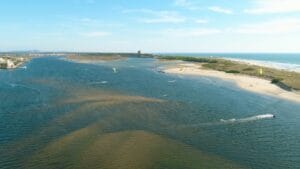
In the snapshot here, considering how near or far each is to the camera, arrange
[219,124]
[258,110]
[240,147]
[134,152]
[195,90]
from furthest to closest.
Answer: [195,90], [258,110], [219,124], [240,147], [134,152]

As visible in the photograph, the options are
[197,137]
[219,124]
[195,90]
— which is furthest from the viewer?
[195,90]

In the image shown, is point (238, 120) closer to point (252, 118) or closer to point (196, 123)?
point (252, 118)

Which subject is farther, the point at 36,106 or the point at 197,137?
the point at 36,106

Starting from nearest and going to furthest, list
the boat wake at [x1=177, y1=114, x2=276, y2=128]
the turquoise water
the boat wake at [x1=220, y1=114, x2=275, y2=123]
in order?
the turquoise water < the boat wake at [x1=177, y1=114, x2=276, y2=128] < the boat wake at [x1=220, y1=114, x2=275, y2=123]

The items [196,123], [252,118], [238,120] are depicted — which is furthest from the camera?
[252,118]

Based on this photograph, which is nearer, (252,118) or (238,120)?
(238,120)

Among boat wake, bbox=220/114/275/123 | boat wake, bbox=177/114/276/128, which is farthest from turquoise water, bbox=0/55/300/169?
boat wake, bbox=220/114/275/123

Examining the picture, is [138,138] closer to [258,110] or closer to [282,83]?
[258,110]

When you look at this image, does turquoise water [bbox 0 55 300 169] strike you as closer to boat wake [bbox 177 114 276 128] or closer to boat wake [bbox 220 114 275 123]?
boat wake [bbox 177 114 276 128]

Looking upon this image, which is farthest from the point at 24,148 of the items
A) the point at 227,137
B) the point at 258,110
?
the point at 258,110

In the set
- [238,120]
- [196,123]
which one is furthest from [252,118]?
[196,123]

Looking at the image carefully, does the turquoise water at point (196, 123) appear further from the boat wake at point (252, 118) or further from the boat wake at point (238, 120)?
the boat wake at point (252, 118)
